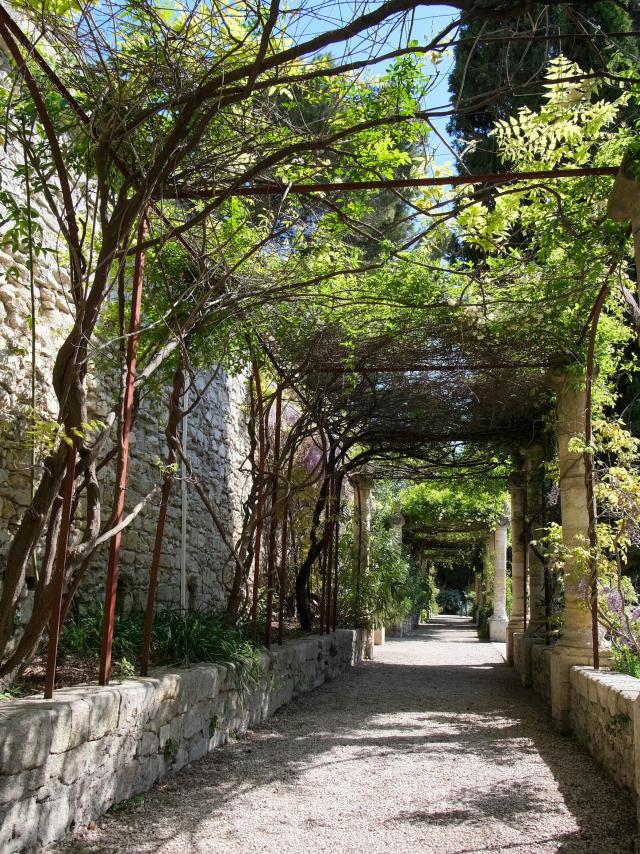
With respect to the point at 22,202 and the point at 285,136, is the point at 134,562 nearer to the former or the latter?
the point at 22,202

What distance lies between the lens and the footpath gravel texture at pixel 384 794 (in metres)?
3.10

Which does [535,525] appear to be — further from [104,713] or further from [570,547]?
[104,713]

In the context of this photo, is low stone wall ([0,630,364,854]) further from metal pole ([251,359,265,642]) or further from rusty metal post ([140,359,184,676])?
metal pole ([251,359,265,642])

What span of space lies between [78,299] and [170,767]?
2334mm

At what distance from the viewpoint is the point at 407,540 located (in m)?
19.8

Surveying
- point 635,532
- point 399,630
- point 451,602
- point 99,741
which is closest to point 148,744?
point 99,741

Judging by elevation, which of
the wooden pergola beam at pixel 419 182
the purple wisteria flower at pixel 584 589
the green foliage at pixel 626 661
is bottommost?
the green foliage at pixel 626 661

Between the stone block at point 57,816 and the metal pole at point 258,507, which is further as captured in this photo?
the metal pole at point 258,507

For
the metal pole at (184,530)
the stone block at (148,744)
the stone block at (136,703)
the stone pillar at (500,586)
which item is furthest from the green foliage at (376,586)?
the stone block at (136,703)

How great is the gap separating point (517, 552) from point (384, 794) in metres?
7.10

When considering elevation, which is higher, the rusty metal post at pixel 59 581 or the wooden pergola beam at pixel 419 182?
the wooden pergola beam at pixel 419 182

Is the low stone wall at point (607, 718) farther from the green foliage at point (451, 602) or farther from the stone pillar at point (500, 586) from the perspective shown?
the green foliage at point (451, 602)

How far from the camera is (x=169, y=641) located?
15.3 feet

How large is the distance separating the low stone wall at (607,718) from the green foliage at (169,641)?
2182 millimetres
